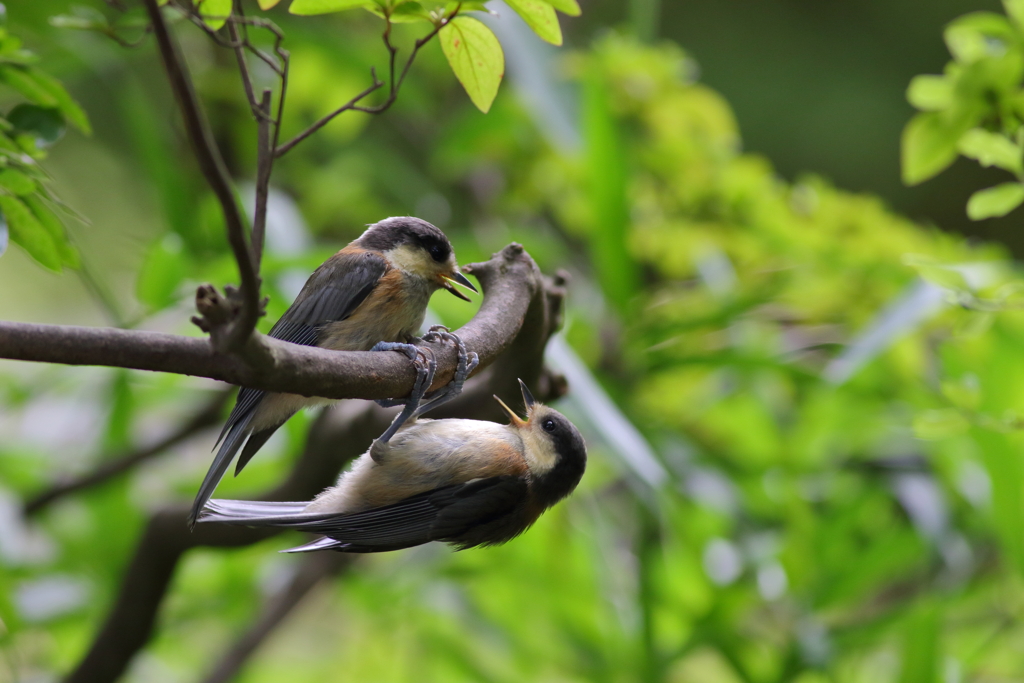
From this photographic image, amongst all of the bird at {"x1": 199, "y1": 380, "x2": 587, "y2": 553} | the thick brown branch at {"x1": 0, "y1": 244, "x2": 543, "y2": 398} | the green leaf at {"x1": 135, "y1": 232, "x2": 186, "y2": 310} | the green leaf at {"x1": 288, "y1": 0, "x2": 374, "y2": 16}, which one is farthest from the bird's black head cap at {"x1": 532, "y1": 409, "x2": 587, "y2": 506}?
the green leaf at {"x1": 135, "y1": 232, "x2": 186, "y2": 310}

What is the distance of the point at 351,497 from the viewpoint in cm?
76

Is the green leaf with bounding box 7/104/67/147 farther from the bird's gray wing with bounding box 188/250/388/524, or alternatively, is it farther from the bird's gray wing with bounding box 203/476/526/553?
the bird's gray wing with bounding box 203/476/526/553

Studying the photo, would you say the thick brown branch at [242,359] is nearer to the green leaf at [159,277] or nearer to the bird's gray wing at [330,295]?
the bird's gray wing at [330,295]

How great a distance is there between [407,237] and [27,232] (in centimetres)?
32

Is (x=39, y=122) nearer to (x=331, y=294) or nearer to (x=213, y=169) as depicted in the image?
(x=331, y=294)

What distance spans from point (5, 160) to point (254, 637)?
60.9 inches

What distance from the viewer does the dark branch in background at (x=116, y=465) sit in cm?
193

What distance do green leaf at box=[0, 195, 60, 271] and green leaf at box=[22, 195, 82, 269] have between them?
0.04 ft

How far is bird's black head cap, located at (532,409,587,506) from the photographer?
740mm

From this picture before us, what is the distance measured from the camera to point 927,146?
1011 millimetres

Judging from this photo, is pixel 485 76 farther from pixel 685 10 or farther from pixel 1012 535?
pixel 685 10

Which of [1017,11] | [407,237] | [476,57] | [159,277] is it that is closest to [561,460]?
[407,237]

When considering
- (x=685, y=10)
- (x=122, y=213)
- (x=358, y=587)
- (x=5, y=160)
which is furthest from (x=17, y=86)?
(x=685, y=10)

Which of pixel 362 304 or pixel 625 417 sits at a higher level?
pixel 362 304
